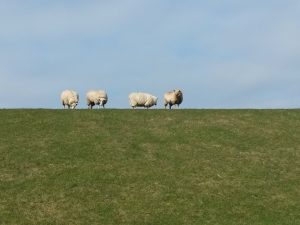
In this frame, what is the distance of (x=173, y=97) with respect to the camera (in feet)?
167

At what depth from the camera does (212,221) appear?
26.5 metres

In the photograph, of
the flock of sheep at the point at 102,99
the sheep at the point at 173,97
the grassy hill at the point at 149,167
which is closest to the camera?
the grassy hill at the point at 149,167

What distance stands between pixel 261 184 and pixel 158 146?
6.87m

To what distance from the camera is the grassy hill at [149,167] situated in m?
27.3

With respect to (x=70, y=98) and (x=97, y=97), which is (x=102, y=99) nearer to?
(x=97, y=97)

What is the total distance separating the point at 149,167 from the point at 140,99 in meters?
20.6

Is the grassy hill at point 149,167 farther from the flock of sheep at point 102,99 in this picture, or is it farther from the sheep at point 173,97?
the flock of sheep at point 102,99

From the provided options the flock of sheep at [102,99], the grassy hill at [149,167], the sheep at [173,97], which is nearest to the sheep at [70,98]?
the flock of sheep at [102,99]

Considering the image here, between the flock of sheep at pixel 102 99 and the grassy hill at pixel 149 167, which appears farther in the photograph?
the flock of sheep at pixel 102 99

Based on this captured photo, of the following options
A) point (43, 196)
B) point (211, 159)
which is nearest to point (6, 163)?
point (43, 196)

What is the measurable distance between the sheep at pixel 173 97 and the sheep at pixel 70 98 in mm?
7745

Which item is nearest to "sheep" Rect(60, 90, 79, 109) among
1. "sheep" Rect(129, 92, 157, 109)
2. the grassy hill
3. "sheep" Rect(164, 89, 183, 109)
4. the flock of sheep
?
the flock of sheep

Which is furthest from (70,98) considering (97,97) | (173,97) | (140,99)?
(173,97)

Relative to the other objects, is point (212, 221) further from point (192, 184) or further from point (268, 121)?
point (268, 121)
